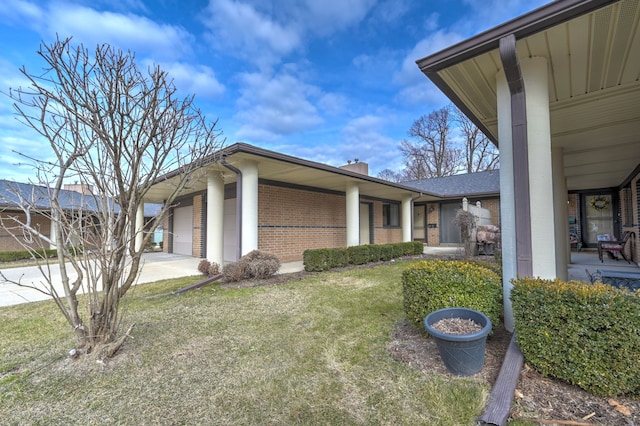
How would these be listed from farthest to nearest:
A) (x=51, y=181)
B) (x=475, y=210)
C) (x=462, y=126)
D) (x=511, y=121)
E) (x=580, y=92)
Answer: (x=462, y=126), (x=475, y=210), (x=580, y=92), (x=511, y=121), (x=51, y=181)

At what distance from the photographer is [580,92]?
3.81 meters

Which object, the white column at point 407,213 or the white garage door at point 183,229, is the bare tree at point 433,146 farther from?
the white garage door at point 183,229

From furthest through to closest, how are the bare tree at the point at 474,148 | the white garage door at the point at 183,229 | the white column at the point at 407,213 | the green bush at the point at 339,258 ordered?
the bare tree at the point at 474,148, the white column at the point at 407,213, the white garage door at the point at 183,229, the green bush at the point at 339,258

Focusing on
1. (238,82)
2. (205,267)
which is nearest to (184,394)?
(205,267)

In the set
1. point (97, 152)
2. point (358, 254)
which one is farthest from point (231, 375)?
point (358, 254)

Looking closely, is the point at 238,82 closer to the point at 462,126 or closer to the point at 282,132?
the point at 282,132

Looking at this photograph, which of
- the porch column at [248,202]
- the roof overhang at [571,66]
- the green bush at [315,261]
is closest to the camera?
the roof overhang at [571,66]

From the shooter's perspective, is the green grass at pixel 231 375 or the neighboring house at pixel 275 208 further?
the neighboring house at pixel 275 208

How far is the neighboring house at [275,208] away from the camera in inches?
265

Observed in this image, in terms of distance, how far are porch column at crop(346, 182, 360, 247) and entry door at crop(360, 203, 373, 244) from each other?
389 centimetres

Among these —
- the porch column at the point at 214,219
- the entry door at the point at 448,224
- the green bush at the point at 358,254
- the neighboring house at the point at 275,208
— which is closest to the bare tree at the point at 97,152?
the neighboring house at the point at 275,208

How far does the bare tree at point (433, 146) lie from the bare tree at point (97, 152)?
26.6m

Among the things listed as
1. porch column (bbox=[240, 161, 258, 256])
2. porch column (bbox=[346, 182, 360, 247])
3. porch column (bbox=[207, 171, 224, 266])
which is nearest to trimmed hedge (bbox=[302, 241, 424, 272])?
porch column (bbox=[346, 182, 360, 247])

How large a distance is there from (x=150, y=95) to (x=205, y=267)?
488 cm
